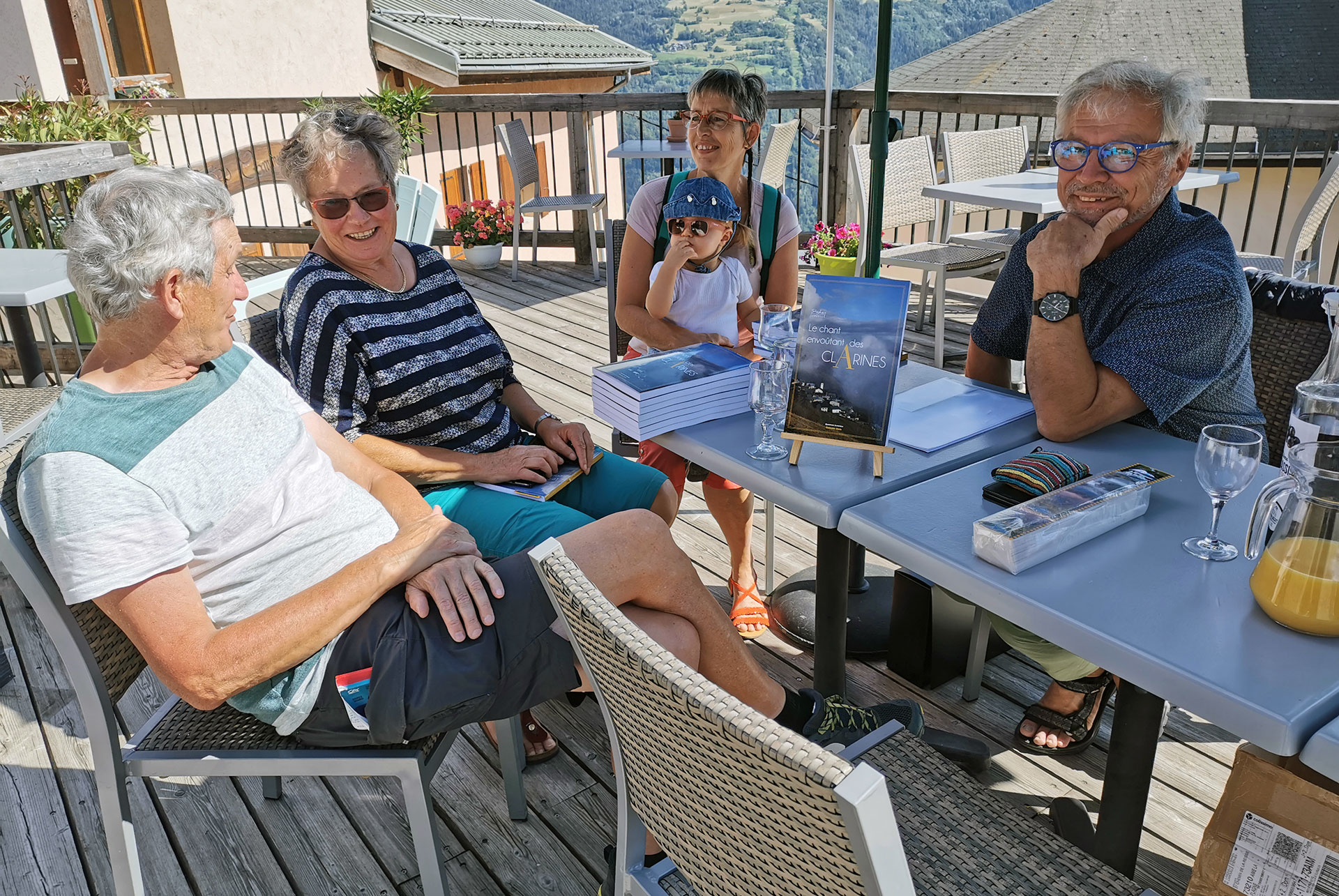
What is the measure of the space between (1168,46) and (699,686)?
36.5 metres

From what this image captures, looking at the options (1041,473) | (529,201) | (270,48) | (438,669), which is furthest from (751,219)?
(270,48)

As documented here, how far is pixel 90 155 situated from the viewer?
3.81 m

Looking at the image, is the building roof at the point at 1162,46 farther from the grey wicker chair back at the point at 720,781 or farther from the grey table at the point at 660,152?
the grey wicker chair back at the point at 720,781

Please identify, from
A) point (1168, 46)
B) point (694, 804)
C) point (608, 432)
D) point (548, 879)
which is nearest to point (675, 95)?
point (608, 432)

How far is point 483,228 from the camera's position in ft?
21.5

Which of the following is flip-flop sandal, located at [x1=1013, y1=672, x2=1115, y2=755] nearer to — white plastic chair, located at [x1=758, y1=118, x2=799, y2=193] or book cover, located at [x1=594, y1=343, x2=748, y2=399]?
book cover, located at [x1=594, y1=343, x2=748, y2=399]

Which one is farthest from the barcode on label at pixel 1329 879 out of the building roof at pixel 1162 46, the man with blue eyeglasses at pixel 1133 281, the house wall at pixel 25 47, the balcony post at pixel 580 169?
the building roof at pixel 1162 46

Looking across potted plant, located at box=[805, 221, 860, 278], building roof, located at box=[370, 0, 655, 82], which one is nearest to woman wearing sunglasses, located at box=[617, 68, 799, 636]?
potted plant, located at box=[805, 221, 860, 278]

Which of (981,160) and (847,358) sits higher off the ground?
(981,160)

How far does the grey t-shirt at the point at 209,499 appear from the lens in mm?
1185

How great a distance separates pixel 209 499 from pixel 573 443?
0.91 meters

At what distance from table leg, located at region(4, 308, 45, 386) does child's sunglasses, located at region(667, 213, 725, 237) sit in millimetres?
2336

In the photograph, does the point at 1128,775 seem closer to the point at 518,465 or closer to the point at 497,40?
the point at 518,465

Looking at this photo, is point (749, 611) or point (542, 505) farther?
point (749, 611)
